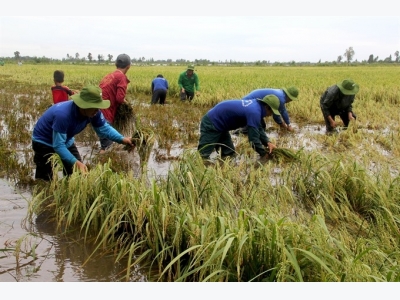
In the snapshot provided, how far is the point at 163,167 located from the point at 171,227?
242cm

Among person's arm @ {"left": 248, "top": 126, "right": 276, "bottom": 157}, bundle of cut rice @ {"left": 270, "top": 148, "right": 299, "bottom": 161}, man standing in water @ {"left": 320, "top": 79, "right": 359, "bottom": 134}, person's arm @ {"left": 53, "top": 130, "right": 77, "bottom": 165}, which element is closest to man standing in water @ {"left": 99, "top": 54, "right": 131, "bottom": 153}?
person's arm @ {"left": 53, "top": 130, "right": 77, "bottom": 165}

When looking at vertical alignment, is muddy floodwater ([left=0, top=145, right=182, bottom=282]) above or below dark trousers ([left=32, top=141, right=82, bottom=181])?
below

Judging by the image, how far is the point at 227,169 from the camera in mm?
3912

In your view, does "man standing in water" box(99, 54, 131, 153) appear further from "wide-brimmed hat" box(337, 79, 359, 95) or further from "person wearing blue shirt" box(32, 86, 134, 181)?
"wide-brimmed hat" box(337, 79, 359, 95)

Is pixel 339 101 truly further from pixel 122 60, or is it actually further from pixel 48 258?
pixel 48 258

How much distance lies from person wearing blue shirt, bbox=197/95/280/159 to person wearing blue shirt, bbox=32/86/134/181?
115 centimetres

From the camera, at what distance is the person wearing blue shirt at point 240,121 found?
4.47 metres

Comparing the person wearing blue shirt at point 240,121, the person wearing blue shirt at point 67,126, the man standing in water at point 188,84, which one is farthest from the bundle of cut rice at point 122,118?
the man standing in water at point 188,84

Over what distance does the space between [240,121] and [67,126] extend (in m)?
2.07

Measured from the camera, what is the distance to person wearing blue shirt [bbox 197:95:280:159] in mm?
4469

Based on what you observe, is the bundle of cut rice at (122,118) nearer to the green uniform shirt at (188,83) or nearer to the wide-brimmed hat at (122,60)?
the wide-brimmed hat at (122,60)

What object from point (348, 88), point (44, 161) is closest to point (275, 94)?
point (348, 88)

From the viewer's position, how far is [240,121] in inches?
188

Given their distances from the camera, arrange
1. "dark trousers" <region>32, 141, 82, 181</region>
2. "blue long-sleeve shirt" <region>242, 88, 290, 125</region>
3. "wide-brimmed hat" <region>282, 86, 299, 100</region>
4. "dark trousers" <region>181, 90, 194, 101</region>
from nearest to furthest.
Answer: "dark trousers" <region>32, 141, 82, 181</region> < "wide-brimmed hat" <region>282, 86, 299, 100</region> < "blue long-sleeve shirt" <region>242, 88, 290, 125</region> < "dark trousers" <region>181, 90, 194, 101</region>
